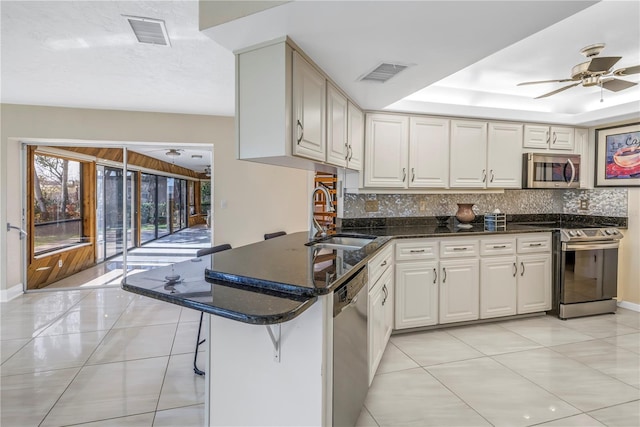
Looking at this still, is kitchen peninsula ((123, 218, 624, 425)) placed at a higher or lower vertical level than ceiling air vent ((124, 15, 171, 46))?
lower

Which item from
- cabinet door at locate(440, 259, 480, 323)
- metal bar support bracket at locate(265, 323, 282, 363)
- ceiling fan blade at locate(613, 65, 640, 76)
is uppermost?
ceiling fan blade at locate(613, 65, 640, 76)

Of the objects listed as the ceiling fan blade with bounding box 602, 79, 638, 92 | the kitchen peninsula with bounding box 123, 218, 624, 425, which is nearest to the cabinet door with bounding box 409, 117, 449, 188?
the ceiling fan blade with bounding box 602, 79, 638, 92

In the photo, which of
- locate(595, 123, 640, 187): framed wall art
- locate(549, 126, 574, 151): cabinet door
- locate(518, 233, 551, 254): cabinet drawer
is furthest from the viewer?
locate(549, 126, 574, 151): cabinet door

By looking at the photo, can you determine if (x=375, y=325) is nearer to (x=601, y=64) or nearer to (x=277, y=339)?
(x=277, y=339)

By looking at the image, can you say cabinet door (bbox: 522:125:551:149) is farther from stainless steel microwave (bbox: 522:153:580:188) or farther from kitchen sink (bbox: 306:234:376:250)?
kitchen sink (bbox: 306:234:376:250)

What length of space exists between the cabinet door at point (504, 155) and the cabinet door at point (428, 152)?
558 mm

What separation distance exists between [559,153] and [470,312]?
2.29m

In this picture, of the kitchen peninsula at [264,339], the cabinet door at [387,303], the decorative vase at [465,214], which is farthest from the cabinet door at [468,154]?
the kitchen peninsula at [264,339]

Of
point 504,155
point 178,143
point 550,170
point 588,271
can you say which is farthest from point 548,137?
point 178,143

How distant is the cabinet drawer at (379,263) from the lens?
226cm

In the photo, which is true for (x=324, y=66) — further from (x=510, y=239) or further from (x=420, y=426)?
(x=510, y=239)

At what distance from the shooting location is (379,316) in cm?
247

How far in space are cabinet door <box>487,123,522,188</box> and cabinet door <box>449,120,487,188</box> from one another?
0.09m

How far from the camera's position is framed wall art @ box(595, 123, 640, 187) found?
3852mm
